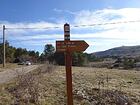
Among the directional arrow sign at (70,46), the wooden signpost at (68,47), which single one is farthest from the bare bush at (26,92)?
the directional arrow sign at (70,46)

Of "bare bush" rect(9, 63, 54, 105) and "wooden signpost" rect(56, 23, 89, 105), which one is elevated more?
"wooden signpost" rect(56, 23, 89, 105)

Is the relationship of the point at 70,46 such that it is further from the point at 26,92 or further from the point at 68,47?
the point at 26,92

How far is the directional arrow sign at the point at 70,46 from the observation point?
422 inches

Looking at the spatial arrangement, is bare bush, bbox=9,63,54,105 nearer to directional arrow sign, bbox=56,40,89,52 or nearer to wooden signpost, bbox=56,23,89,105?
wooden signpost, bbox=56,23,89,105

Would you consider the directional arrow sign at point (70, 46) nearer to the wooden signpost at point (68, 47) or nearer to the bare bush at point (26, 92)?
the wooden signpost at point (68, 47)

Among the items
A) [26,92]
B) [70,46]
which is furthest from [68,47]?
[26,92]

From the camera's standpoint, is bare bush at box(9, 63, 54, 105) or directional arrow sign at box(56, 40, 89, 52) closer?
directional arrow sign at box(56, 40, 89, 52)

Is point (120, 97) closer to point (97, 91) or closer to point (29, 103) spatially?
point (97, 91)

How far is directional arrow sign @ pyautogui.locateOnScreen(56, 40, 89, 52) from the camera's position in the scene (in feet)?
35.2

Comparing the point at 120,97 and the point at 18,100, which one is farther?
the point at 120,97

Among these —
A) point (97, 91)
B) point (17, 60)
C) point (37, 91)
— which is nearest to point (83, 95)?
point (97, 91)

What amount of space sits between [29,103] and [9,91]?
3.02m

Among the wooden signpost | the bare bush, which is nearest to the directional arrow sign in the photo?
the wooden signpost

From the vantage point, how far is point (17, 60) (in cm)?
10850
